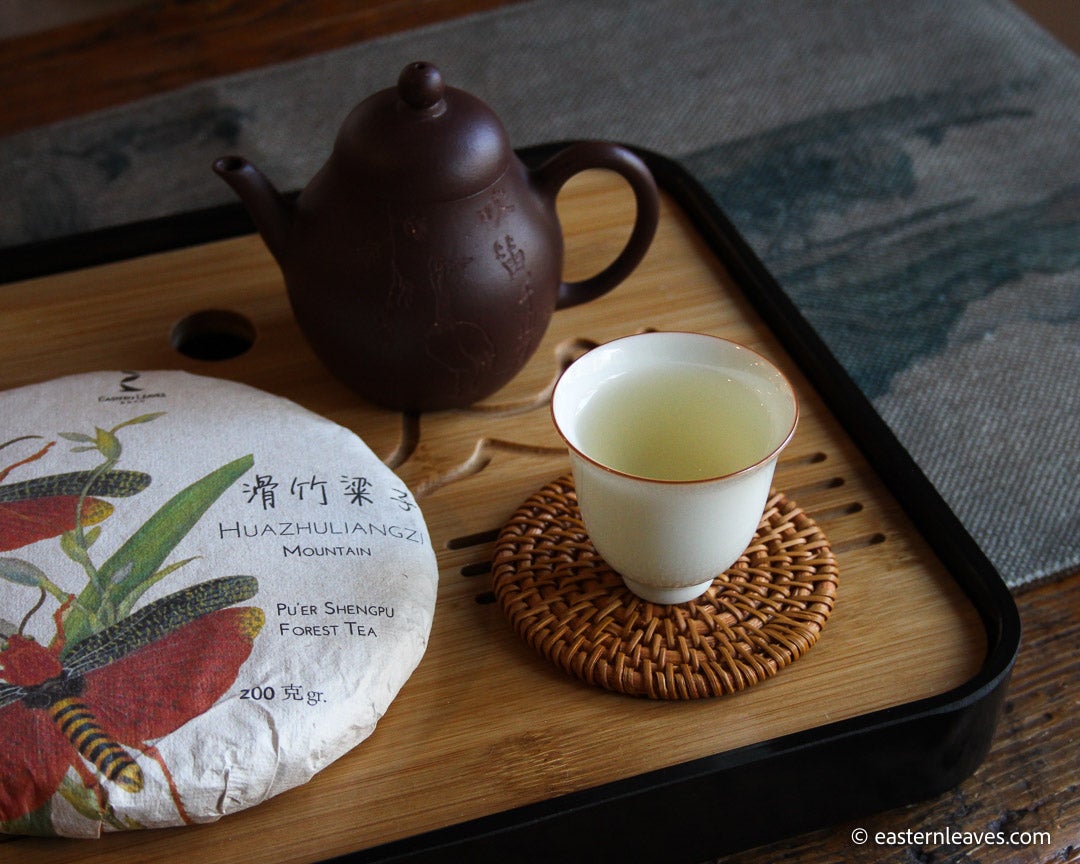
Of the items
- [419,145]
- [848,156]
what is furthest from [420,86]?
[848,156]

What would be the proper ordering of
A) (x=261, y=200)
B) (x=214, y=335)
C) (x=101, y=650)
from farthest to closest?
(x=214, y=335)
(x=261, y=200)
(x=101, y=650)

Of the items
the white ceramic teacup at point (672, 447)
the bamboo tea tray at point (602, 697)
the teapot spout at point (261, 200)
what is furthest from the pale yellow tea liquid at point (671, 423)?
A: the teapot spout at point (261, 200)

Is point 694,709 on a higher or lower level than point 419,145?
lower

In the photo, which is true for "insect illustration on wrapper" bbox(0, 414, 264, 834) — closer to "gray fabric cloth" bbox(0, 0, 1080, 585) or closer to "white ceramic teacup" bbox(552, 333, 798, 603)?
"white ceramic teacup" bbox(552, 333, 798, 603)

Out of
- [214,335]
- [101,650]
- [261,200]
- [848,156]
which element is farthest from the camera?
[848,156]

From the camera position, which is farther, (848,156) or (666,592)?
(848,156)

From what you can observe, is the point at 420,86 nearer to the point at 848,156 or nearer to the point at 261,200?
the point at 261,200

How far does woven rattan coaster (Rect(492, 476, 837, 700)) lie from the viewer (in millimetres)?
555

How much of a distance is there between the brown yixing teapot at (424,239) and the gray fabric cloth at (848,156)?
0.31 metres

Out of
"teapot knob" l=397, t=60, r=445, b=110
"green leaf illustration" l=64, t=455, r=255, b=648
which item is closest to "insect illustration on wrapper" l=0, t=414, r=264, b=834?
"green leaf illustration" l=64, t=455, r=255, b=648

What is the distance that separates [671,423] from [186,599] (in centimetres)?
25

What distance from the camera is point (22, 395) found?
68 centimetres

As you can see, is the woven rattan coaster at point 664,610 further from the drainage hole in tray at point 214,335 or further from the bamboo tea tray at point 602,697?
the drainage hole in tray at point 214,335

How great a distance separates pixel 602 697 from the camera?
56cm
